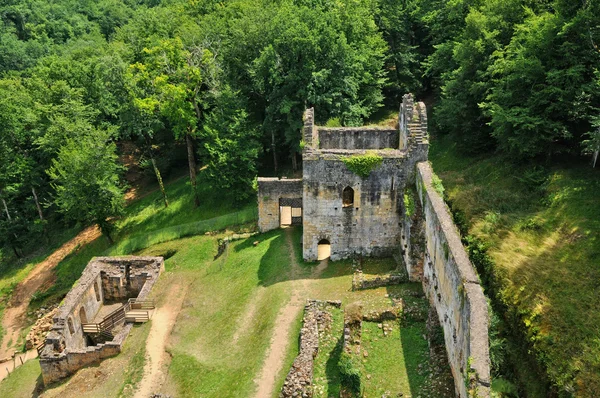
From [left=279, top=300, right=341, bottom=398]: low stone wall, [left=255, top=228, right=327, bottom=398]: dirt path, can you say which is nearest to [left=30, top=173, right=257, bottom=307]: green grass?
[left=255, top=228, right=327, bottom=398]: dirt path

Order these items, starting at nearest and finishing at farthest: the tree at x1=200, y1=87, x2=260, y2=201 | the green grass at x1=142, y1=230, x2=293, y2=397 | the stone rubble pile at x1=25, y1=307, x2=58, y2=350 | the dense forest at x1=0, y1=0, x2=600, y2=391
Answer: the green grass at x1=142, y1=230, x2=293, y2=397 < the dense forest at x1=0, y1=0, x2=600, y2=391 < the stone rubble pile at x1=25, y1=307, x2=58, y2=350 < the tree at x1=200, y1=87, x2=260, y2=201

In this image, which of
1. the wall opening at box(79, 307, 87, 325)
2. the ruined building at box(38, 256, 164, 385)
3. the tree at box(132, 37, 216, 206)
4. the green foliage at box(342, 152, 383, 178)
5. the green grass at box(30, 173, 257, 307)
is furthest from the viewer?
the tree at box(132, 37, 216, 206)

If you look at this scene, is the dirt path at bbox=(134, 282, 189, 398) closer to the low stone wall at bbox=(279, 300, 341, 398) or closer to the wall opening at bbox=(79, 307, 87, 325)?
the wall opening at bbox=(79, 307, 87, 325)

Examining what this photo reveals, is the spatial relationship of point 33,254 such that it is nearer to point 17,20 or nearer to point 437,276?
point 437,276

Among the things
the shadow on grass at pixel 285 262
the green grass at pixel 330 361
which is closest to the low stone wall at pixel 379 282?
the shadow on grass at pixel 285 262

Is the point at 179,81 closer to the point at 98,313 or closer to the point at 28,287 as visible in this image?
the point at 98,313

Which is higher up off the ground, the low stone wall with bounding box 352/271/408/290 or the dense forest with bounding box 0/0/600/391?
the dense forest with bounding box 0/0/600/391
